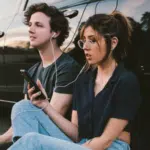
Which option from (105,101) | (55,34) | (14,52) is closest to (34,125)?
(105,101)

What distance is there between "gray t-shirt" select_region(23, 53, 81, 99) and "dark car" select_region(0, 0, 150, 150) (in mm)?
59

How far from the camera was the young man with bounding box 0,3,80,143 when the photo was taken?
3.46 meters

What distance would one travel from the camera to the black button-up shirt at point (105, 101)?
9.45 ft

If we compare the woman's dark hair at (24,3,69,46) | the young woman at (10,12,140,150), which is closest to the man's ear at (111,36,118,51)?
the young woman at (10,12,140,150)

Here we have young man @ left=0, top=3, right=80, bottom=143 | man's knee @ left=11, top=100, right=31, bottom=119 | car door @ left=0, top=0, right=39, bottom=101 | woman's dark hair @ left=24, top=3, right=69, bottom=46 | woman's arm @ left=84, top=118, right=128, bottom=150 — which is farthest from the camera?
car door @ left=0, top=0, right=39, bottom=101

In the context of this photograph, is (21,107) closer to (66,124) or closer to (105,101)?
(66,124)

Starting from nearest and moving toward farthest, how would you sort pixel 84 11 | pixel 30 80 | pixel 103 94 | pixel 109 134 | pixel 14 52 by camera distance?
pixel 109 134 < pixel 103 94 < pixel 30 80 < pixel 84 11 < pixel 14 52

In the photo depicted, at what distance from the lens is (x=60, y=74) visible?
3.53 meters

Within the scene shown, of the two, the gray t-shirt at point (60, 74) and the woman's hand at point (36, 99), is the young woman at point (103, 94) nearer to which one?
the woman's hand at point (36, 99)

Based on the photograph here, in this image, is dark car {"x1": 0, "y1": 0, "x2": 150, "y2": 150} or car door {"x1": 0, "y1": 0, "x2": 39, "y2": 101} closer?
dark car {"x1": 0, "y1": 0, "x2": 150, "y2": 150}

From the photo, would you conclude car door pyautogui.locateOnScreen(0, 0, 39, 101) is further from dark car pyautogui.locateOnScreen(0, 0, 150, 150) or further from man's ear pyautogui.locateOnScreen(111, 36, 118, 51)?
man's ear pyautogui.locateOnScreen(111, 36, 118, 51)

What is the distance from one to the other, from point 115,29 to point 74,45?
1.93 ft

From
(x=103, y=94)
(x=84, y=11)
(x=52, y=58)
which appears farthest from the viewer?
(x=52, y=58)

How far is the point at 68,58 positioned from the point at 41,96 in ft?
1.77
